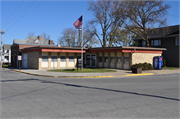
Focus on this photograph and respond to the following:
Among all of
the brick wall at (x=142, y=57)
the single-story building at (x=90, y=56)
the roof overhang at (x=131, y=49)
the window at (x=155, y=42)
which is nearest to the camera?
the roof overhang at (x=131, y=49)

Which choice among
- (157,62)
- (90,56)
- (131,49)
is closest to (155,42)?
(157,62)

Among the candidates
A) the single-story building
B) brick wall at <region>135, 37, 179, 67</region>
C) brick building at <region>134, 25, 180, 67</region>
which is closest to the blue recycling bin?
the single-story building

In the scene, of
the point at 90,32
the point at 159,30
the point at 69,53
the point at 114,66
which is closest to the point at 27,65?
the point at 69,53

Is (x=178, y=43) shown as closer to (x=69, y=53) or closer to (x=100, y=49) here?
(x=100, y=49)

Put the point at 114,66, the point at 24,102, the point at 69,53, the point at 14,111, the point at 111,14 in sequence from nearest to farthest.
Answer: the point at 14,111 → the point at 24,102 → the point at 114,66 → the point at 69,53 → the point at 111,14

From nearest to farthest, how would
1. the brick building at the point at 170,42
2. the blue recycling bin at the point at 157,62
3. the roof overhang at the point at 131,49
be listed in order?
1. the roof overhang at the point at 131,49
2. the blue recycling bin at the point at 157,62
3. the brick building at the point at 170,42

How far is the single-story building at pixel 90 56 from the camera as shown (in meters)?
26.8

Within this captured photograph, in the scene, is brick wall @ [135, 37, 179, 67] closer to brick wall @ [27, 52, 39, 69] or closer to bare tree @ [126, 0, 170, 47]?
bare tree @ [126, 0, 170, 47]

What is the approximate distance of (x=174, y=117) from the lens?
570 centimetres

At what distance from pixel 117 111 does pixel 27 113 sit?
10.4 ft

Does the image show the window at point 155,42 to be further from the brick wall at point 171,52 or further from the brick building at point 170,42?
the brick wall at point 171,52

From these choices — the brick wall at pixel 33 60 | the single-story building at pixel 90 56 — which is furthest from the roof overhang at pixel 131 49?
the brick wall at pixel 33 60

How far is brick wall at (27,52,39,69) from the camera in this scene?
28.5m

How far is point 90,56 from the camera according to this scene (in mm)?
32938
